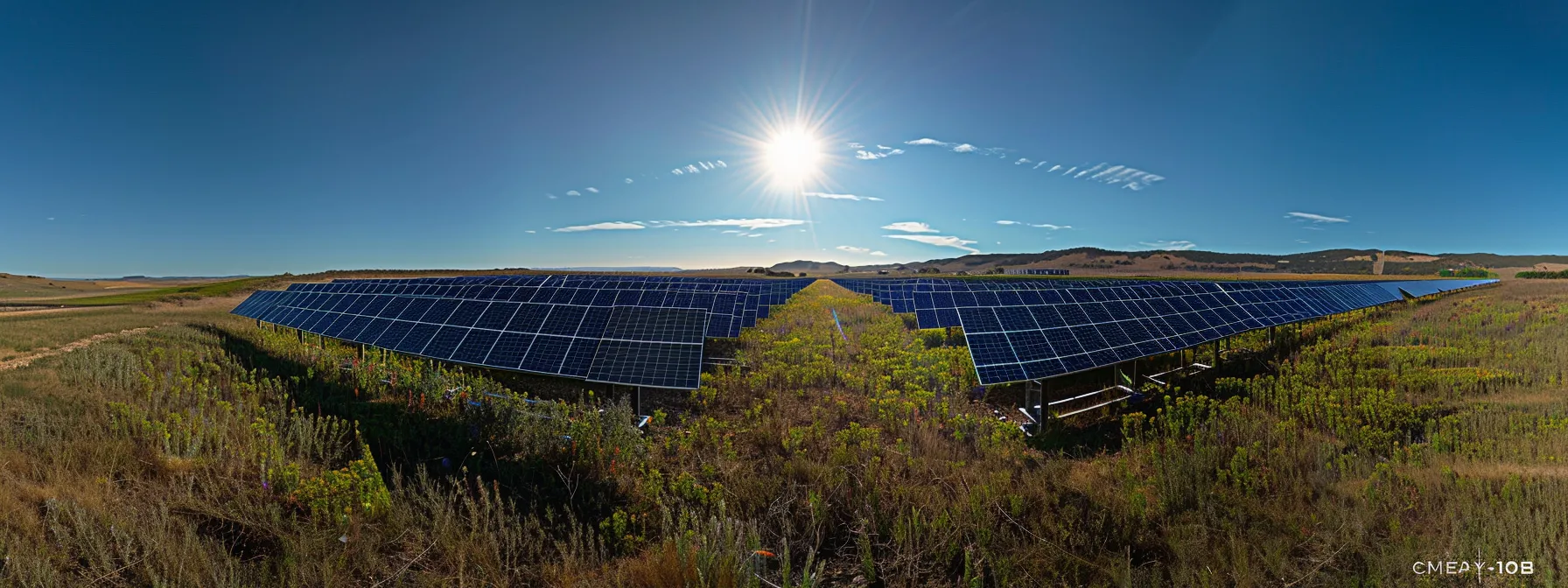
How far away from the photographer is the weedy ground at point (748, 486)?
14.0 feet

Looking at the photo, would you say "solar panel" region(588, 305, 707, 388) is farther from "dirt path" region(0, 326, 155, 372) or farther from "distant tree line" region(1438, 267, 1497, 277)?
"distant tree line" region(1438, 267, 1497, 277)

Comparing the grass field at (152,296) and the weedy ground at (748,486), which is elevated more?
the grass field at (152,296)

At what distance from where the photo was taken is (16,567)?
3.58m

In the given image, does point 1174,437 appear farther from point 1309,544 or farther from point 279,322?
point 279,322

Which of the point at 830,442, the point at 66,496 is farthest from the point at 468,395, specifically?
the point at 830,442

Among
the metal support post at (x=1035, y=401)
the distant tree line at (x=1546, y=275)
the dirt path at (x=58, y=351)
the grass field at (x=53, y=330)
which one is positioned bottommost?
the metal support post at (x=1035, y=401)

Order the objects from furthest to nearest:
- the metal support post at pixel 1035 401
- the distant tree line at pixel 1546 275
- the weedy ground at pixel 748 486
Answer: the distant tree line at pixel 1546 275
the metal support post at pixel 1035 401
the weedy ground at pixel 748 486

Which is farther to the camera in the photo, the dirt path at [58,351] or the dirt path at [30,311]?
the dirt path at [30,311]

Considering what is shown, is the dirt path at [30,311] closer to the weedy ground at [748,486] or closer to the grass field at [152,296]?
the grass field at [152,296]

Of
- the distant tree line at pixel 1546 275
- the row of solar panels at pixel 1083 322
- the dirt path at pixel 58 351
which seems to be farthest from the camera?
the distant tree line at pixel 1546 275

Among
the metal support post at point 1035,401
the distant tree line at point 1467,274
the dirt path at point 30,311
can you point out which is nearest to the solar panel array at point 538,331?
the metal support post at point 1035,401

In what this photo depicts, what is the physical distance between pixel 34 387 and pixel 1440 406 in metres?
23.5

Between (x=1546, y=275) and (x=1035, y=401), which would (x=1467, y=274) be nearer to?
(x=1546, y=275)

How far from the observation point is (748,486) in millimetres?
6035
